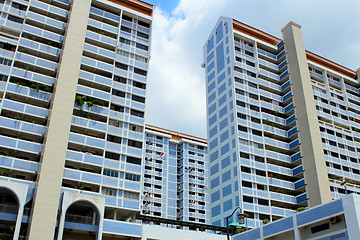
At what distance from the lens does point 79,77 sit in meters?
50.1

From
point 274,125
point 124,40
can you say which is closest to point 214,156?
point 274,125

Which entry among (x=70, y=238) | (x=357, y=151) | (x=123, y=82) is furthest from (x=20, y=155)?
(x=357, y=151)

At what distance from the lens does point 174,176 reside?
94.9 m

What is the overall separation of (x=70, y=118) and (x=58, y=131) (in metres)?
2.15

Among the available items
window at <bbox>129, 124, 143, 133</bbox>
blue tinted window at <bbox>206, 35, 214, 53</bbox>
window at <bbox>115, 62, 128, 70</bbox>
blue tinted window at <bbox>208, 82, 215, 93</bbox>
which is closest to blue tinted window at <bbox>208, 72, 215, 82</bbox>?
blue tinted window at <bbox>208, 82, 215, 93</bbox>

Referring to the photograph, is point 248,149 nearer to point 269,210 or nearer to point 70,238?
point 269,210

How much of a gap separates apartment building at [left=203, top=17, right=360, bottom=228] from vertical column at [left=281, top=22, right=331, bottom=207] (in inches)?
6.0

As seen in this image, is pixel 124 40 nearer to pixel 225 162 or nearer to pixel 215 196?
pixel 225 162

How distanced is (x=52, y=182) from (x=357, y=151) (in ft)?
176

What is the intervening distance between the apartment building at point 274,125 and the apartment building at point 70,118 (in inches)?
616

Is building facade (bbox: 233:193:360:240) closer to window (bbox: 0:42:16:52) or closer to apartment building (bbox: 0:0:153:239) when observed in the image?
apartment building (bbox: 0:0:153:239)

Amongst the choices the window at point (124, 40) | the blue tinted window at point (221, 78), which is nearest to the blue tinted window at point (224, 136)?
the blue tinted window at point (221, 78)

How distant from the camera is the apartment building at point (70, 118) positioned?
4091 centimetres

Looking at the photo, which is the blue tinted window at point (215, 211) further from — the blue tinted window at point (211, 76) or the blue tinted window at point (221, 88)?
the blue tinted window at point (211, 76)
